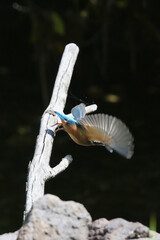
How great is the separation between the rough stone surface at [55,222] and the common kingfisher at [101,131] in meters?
0.34

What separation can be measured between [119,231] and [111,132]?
1.24 ft

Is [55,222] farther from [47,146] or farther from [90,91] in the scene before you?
[90,91]

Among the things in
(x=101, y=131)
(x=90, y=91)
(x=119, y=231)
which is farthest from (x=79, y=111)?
(x=90, y=91)

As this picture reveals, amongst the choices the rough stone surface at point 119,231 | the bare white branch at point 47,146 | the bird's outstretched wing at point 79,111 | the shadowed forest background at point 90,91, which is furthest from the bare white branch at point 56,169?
the shadowed forest background at point 90,91

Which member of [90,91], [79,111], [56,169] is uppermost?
[90,91]

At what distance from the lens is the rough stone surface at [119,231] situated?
1.45 m

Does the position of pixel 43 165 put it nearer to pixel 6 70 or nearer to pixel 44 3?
pixel 44 3

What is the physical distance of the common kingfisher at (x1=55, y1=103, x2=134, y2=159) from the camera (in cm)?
169

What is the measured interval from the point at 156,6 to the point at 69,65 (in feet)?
12.7

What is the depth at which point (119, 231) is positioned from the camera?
1.45 metres

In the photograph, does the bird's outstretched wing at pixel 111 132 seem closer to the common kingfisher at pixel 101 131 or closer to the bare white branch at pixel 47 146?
the common kingfisher at pixel 101 131

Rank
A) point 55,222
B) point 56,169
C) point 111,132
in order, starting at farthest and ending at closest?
point 56,169
point 111,132
point 55,222

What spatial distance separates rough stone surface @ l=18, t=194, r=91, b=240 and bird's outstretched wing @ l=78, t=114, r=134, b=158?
1.12 ft

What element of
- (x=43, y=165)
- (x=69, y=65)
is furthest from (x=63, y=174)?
(x=43, y=165)
